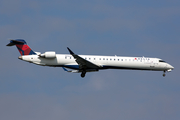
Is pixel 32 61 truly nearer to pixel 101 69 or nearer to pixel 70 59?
pixel 70 59

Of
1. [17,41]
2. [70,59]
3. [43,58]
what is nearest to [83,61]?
[70,59]

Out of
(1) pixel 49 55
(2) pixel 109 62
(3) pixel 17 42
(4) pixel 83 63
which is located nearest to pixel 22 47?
(3) pixel 17 42

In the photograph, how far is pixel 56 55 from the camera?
46.2 m

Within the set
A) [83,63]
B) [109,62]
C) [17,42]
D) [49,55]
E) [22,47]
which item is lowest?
[83,63]

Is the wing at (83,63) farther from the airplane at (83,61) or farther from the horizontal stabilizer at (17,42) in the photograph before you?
the horizontal stabilizer at (17,42)

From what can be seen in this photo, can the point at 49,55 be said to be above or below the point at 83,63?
above

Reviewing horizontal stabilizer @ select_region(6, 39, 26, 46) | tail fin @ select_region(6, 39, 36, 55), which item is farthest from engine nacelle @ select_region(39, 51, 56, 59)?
horizontal stabilizer @ select_region(6, 39, 26, 46)

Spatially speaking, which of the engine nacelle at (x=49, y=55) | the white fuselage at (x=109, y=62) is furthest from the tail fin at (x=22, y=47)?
the engine nacelle at (x=49, y=55)

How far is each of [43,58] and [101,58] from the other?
292 inches

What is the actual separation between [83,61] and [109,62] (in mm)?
3763

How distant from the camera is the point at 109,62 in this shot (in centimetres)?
4681

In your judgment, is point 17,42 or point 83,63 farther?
point 17,42

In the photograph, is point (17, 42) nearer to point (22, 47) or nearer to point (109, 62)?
point (22, 47)

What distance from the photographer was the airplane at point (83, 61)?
4572 centimetres
